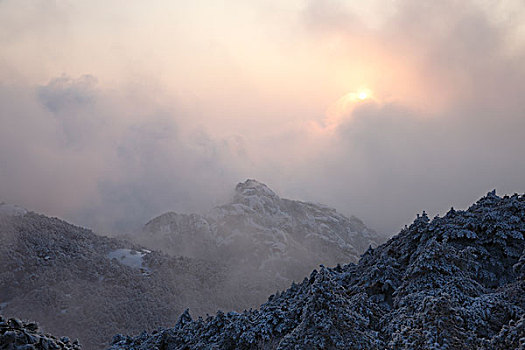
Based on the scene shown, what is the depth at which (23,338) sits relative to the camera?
11023mm

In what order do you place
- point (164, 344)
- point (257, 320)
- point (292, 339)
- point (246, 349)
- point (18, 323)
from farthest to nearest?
point (164, 344) < point (257, 320) < point (246, 349) < point (292, 339) < point (18, 323)

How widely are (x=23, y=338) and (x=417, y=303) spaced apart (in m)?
20.9

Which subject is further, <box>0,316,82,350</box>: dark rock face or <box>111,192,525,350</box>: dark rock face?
<box>111,192,525,350</box>: dark rock face

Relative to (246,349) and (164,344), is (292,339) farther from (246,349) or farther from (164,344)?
(164,344)

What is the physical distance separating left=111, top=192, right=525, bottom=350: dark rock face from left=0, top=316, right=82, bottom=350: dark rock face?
9082 mm

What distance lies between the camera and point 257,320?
1196 inches

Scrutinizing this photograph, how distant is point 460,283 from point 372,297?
9.91m

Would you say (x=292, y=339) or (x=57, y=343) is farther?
(x=292, y=339)

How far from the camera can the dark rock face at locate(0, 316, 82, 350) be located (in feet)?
35.5

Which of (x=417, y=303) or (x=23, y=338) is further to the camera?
→ (x=417, y=303)

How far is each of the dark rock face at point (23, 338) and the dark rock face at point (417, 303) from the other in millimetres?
9082

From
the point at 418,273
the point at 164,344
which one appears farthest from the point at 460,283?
the point at 164,344

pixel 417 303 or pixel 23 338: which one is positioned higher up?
pixel 23 338

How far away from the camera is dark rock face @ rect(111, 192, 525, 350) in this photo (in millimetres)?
13828
